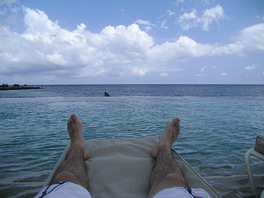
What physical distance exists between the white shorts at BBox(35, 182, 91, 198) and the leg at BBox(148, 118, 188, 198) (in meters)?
0.51

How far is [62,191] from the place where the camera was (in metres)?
0.98

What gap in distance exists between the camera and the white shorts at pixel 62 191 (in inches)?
36.7

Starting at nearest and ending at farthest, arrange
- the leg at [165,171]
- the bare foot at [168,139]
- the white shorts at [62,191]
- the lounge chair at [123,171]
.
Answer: the white shorts at [62,191] < the leg at [165,171] < the lounge chair at [123,171] < the bare foot at [168,139]

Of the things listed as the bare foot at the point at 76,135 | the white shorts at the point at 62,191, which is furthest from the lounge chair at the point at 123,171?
the white shorts at the point at 62,191

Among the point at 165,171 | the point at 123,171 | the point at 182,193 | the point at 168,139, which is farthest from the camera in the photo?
the point at 168,139

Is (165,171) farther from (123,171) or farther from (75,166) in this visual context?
(75,166)

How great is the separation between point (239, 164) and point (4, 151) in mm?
4251

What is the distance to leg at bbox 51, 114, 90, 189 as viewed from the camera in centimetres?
124

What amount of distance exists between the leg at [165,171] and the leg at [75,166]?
588 mm

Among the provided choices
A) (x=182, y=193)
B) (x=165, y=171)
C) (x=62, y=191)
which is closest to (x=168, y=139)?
(x=165, y=171)

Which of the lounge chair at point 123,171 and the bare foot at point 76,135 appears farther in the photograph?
the bare foot at point 76,135

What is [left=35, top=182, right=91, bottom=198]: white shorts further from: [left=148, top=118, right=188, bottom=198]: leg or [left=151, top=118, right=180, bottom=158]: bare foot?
[left=151, top=118, right=180, bottom=158]: bare foot

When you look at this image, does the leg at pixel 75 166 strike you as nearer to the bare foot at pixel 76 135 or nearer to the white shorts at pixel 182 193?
the bare foot at pixel 76 135

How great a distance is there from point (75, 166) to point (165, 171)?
0.81 m
